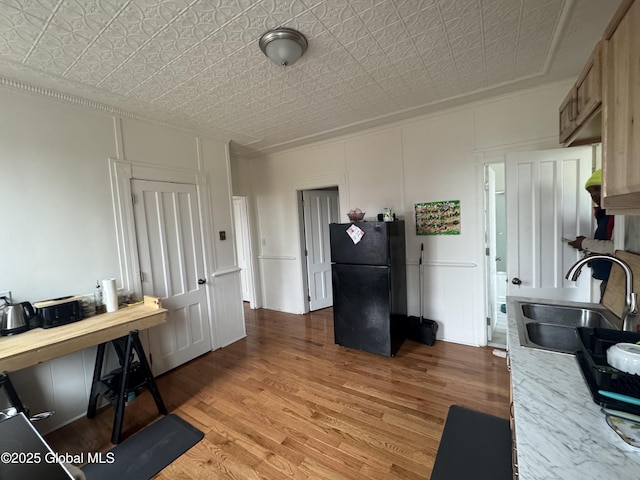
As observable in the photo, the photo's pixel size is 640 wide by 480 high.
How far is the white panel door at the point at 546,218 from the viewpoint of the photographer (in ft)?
7.44

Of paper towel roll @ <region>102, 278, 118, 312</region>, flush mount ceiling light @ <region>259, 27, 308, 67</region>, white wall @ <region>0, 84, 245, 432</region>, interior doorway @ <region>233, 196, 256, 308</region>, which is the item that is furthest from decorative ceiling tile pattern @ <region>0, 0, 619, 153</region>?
interior doorway @ <region>233, 196, 256, 308</region>

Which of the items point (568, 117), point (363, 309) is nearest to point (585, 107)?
point (568, 117)

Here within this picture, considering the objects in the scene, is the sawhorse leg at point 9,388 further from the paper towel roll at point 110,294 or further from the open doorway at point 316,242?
the open doorway at point 316,242

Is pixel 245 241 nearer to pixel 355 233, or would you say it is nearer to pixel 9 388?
pixel 355 233

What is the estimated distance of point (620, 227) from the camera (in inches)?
66.7

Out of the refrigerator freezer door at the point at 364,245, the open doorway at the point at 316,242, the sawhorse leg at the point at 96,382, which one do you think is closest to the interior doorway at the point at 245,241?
the open doorway at the point at 316,242

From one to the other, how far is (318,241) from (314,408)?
2.70m

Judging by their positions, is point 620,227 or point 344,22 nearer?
point 344,22

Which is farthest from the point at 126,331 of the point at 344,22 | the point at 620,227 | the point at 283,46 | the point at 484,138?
the point at 484,138

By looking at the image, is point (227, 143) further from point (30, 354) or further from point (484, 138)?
point (484, 138)

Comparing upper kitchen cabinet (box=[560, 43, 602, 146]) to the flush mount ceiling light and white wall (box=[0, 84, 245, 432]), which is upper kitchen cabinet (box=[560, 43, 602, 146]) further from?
white wall (box=[0, 84, 245, 432])

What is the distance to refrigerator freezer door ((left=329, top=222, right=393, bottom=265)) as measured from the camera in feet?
9.17

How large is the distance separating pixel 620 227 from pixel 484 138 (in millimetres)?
1474

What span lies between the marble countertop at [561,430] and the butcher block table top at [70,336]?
2378mm
